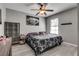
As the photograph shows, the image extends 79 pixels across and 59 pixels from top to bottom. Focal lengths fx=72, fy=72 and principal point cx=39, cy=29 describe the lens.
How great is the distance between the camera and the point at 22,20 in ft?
4.36

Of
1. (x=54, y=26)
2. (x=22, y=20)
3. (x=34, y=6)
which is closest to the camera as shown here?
(x=34, y=6)

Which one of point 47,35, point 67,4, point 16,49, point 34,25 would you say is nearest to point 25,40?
point 16,49

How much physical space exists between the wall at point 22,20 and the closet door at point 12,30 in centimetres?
7

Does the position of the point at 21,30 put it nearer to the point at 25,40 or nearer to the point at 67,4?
the point at 25,40

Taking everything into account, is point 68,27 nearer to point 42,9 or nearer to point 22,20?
point 42,9

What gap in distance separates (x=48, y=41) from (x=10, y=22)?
0.85m

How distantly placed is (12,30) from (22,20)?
0.25 meters

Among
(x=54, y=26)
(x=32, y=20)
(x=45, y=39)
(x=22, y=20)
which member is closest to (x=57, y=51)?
(x=45, y=39)

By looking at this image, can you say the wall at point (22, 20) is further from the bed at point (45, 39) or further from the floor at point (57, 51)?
the floor at point (57, 51)

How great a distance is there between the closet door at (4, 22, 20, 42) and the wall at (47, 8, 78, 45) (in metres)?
0.59

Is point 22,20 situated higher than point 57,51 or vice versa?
point 22,20

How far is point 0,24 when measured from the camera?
47.6 inches

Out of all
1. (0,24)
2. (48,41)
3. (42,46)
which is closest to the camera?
(0,24)

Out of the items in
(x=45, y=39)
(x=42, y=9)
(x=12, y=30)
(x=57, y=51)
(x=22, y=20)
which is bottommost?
(x=57, y=51)
